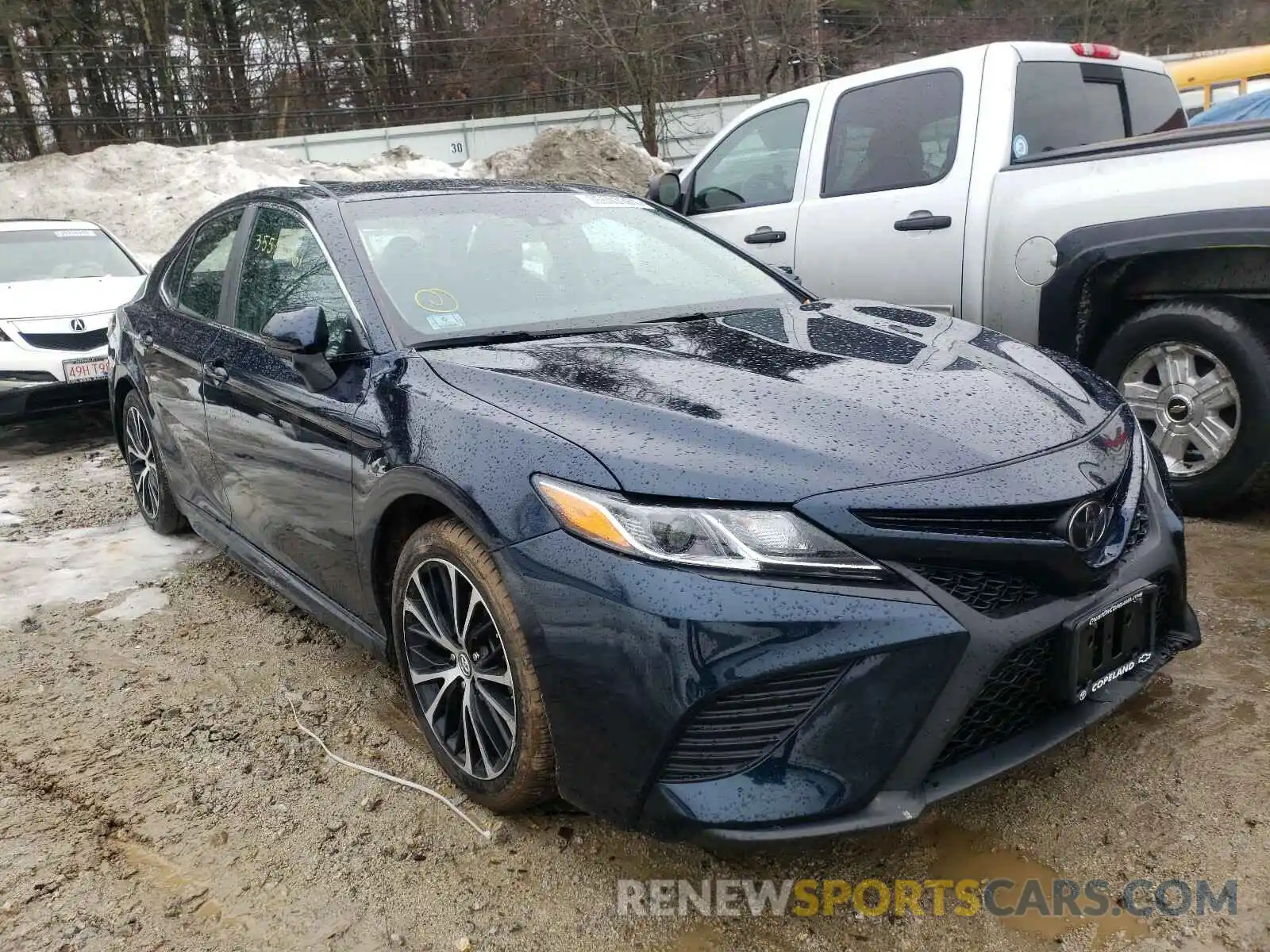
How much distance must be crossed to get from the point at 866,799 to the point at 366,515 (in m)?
1.46

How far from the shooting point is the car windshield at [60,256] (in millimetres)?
7711

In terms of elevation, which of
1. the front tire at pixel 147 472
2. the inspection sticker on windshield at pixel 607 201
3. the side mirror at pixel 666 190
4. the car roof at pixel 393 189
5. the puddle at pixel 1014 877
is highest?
the car roof at pixel 393 189

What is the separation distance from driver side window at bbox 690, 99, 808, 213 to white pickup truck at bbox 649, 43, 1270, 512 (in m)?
0.01

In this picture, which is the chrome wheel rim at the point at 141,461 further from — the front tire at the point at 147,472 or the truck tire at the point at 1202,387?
the truck tire at the point at 1202,387

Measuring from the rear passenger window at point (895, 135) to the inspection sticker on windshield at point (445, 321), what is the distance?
112 inches

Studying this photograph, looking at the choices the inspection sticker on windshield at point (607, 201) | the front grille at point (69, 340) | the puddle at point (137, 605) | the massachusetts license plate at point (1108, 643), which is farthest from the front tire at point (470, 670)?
the front grille at point (69, 340)

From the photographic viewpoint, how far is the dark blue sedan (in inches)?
71.8

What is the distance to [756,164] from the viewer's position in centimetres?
565

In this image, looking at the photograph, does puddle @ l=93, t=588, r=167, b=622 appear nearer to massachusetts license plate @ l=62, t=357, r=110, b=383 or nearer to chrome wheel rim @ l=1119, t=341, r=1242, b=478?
massachusetts license plate @ l=62, t=357, r=110, b=383

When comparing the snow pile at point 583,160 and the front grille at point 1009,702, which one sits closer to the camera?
the front grille at point 1009,702

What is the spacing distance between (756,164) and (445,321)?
3.43 m

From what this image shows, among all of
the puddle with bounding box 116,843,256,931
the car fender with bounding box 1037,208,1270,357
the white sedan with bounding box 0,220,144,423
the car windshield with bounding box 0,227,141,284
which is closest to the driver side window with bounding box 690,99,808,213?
the car fender with bounding box 1037,208,1270,357

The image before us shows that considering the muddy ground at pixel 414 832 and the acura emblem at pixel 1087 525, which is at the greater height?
the acura emblem at pixel 1087 525

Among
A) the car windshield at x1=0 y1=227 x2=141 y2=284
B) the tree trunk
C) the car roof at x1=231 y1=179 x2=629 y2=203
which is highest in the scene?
the tree trunk
